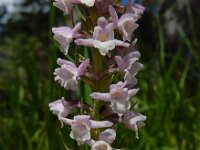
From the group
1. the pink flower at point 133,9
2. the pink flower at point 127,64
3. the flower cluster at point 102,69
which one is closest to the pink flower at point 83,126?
the flower cluster at point 102,69

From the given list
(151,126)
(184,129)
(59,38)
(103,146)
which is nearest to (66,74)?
(59,38)

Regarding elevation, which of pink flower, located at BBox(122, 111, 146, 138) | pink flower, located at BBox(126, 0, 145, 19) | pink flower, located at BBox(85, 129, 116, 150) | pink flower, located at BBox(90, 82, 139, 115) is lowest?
pink flower, located at BBox(85, 129, 116, 150)

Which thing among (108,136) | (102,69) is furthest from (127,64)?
(108,136)

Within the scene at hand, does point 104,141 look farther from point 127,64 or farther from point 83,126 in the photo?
point 127,64

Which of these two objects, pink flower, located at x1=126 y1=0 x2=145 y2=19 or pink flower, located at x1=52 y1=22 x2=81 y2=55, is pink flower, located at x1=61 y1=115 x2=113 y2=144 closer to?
pink flower, located at x1=52 y1=22 x2=81 y2=55

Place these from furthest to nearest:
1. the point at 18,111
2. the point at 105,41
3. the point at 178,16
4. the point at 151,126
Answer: the point at 178,16 → the point at 18,111 → the point at 151,126 → the point at 105,41

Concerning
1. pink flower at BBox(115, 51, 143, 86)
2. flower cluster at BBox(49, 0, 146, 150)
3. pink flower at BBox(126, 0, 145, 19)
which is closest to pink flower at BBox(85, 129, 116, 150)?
flower cluster at BBox(49, 0, 146, 150)

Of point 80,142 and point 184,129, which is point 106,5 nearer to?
point 80,142
